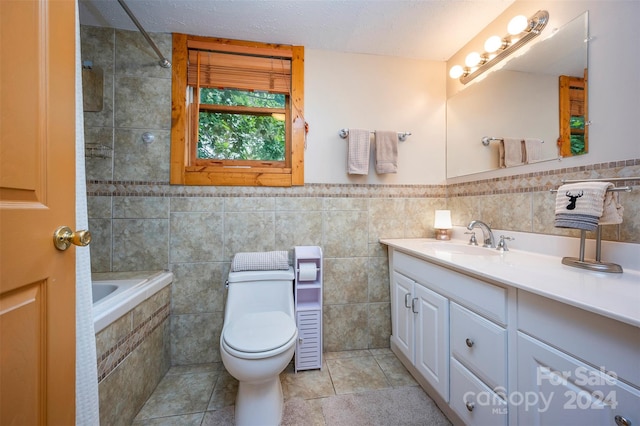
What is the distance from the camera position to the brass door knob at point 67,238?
1.97 ft

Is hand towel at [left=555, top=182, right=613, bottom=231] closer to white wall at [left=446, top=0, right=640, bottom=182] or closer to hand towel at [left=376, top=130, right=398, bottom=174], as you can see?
white wall at [left=446, top=0, right=640, bottom=182]

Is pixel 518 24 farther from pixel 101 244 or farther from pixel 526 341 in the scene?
pixel 101 244

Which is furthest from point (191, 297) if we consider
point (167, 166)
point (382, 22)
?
point (382, 22)

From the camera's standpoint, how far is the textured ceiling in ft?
4.85

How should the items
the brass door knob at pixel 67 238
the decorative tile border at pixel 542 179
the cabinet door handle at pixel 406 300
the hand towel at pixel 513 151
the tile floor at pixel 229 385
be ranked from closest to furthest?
1. the brass door knob at pixel 67 238
2. the decorative tile border at pixel 542 179
3. the tile floor at pixel 229 385
4. the hand towel at pixel 513 151
5. the cabinet door handle at pixel 406 300

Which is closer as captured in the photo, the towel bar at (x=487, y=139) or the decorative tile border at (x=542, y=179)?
the decorative tile border at (x=542, y=179)

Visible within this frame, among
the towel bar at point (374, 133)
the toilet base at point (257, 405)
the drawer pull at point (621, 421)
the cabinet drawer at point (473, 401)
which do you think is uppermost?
the towel bar at point (374, 133)

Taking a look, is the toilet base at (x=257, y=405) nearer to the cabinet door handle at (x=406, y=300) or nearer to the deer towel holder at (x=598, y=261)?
the cabinet door handle at (x=406, y=300)

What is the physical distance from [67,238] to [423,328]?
1581mm

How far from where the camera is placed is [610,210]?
94cm

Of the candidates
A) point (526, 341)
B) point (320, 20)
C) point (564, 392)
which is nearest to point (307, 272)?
point (526, 341)

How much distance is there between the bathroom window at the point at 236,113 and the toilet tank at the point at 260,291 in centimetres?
65

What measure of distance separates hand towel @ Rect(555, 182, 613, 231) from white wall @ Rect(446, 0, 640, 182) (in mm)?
233

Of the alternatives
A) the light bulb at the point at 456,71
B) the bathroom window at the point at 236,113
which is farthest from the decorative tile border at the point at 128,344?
the light bulb at the point at 456,71
